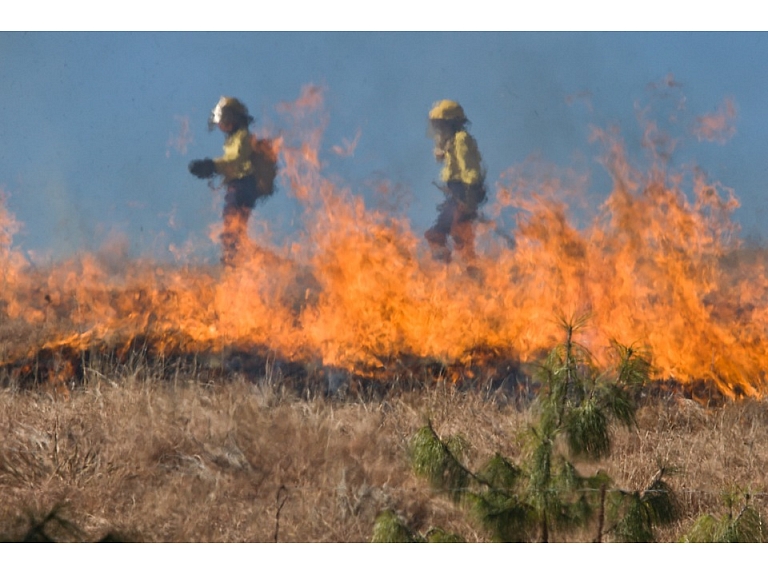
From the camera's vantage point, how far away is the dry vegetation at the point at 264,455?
4234mm

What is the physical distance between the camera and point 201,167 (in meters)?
4.84

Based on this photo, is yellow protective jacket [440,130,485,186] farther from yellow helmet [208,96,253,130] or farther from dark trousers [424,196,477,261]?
yellow helmet [208,96,253,130]

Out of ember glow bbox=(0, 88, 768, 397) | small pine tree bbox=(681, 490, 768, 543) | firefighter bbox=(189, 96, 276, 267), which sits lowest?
small pine tree bbox=(681, 490, 768, 543)

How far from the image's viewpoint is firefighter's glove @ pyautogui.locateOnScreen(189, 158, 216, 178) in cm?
483

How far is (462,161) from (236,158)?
1.07 meters

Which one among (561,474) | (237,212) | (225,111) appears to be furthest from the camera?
(237,212)

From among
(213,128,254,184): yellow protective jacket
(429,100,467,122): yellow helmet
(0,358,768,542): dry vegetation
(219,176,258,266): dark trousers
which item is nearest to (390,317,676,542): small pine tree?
(0,358,768,542): dry vegetation

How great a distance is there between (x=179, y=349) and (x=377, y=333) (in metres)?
0.95

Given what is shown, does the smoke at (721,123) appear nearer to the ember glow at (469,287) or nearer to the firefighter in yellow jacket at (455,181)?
the ember glow at (469,287)

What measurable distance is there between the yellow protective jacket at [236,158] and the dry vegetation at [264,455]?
0.98 meters

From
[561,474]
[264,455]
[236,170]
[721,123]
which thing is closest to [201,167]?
[236,170]

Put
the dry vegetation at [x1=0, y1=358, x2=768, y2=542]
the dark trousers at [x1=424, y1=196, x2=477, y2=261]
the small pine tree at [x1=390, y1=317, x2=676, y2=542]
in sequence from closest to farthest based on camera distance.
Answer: the small pine tree at [x1=390, y1=317, x2=676, y2=542] < the dry vegetation at [x1=0, y1=358, x2=768, y2=542] < the dark trousers at [x1=424, y1=196, x2=477, y2=261]

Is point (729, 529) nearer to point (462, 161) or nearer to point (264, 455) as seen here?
point (264, 455)

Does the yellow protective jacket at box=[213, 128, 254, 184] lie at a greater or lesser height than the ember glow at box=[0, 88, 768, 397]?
greater
